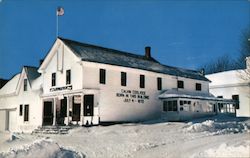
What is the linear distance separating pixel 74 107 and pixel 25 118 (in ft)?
21.6

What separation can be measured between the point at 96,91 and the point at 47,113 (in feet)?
16.6

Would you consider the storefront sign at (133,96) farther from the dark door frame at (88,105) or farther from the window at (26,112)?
the window at (26,112)

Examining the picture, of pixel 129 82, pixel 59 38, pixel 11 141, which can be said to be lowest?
pixel 11 141

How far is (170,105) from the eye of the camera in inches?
941

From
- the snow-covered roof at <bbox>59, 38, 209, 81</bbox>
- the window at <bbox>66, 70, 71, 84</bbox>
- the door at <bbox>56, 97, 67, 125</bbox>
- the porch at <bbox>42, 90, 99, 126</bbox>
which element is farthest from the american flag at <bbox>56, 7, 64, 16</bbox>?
the door at <bbox>56, 97, 67, 125</bbox>

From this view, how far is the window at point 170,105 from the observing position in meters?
23.7

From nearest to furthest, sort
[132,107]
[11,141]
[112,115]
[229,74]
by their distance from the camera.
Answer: [11,141] < [112,115] < [132,107] < [229,74]

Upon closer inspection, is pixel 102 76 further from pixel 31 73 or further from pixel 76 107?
pixel 31 73

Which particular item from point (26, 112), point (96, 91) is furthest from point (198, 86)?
point (26, 112)

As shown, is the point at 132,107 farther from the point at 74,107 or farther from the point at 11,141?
the point at 11,141

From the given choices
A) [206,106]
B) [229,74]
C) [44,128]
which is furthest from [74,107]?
[229,74]

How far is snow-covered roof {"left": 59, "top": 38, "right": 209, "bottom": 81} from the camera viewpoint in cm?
2061

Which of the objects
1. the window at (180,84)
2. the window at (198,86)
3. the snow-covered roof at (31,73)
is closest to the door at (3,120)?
the snow-covered roof at (31,73)

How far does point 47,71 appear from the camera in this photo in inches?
917
